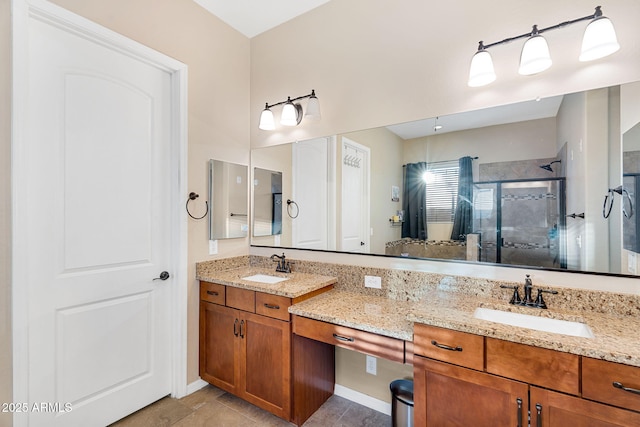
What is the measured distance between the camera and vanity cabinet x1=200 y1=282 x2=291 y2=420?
1.83 metres

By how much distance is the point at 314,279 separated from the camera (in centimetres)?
216

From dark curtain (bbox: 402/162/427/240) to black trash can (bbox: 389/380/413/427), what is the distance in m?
0.91

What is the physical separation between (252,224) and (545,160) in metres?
2.20

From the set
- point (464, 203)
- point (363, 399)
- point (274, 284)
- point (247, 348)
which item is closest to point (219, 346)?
point (247, 348)

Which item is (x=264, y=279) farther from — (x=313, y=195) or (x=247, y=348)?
(x=313, y=195)

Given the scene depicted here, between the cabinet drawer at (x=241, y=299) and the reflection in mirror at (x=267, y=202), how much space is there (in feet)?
2.27

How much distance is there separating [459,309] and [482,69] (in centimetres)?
127

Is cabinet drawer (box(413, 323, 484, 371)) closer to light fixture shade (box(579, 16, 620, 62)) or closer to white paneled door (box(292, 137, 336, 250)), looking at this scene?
white paneled door (box(292, 137, 336, 250))

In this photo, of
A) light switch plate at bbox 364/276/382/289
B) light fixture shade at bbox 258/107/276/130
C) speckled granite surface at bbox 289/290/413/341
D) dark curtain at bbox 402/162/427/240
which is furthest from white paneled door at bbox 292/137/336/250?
dark curtain at bbox 402/162/427/240

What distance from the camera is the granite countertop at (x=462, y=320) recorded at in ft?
3.48

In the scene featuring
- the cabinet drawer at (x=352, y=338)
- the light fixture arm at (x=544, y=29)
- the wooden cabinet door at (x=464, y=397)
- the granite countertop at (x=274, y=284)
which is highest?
the light fixture arm at (x=544, y=29)

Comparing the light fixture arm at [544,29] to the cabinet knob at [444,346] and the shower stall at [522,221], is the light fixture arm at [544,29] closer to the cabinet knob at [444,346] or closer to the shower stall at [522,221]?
the shower stall at [522,221]

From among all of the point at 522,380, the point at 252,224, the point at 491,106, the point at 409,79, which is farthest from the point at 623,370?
the point at 252,224

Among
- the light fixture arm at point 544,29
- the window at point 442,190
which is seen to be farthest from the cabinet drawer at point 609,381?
the light fixture arm at point 544,29
